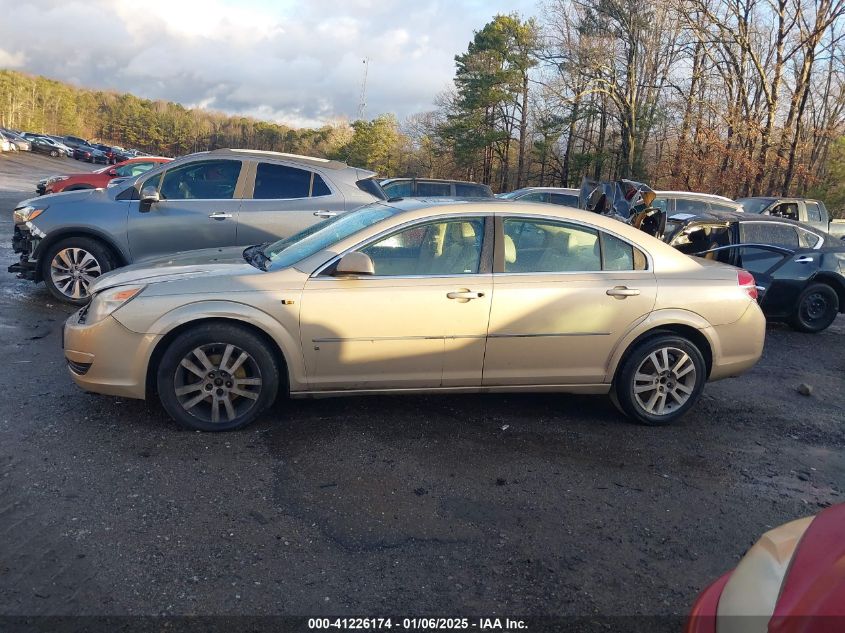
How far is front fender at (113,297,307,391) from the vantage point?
421 centimetres

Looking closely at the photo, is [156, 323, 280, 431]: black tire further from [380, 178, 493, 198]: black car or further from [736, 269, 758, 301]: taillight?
[380, 178, 493, 198]: black car

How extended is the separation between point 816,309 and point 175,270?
8.35 m

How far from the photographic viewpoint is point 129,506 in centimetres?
340

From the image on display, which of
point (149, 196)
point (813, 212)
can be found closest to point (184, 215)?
point (149, 196)

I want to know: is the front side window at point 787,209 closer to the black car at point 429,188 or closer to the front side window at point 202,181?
the black car at point 429,188

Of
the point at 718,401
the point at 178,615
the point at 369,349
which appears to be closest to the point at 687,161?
the point at 718,401

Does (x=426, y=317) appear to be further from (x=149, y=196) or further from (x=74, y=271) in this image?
(x=74, y=271)

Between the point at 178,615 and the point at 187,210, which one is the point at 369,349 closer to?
the point at 178,615

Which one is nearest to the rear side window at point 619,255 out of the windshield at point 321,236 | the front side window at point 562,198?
the windshield at point 321,236

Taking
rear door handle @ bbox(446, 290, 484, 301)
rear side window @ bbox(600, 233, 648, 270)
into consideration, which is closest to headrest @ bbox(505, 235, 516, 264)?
rear door handle @ bbox(446, 290, 484, 301)

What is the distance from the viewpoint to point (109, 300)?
430cm

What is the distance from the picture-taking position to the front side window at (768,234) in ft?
29.1

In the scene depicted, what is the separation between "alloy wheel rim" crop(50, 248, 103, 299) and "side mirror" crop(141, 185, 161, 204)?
2.96 feet

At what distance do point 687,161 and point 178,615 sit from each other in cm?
3439
